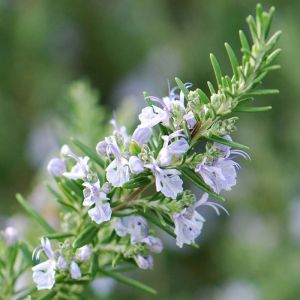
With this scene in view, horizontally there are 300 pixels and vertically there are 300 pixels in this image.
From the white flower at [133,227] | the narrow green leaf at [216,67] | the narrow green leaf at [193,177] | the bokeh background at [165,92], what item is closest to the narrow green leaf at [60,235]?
the white flower at [133,227]

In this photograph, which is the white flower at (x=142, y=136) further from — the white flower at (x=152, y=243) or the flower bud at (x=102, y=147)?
the white flower at (x=152, y=243)

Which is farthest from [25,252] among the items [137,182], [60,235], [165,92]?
[165,92]

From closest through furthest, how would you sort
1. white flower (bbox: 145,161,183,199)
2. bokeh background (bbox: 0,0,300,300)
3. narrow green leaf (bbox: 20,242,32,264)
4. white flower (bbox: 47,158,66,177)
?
white flower (bbox: 145,161,183,199) < white flower (bbox: 47,158,66,177) < narrow green leaf (bbox: 20,242,32,264) < bokeh background (bbox: 0,0,300,300)

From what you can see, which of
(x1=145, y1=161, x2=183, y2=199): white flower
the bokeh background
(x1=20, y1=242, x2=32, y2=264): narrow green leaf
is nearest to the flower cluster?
(x1=145, y1=161, x2=183, y2=199): white flower

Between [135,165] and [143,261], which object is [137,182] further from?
[143,261]

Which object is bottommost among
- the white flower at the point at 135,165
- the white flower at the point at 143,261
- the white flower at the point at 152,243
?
the white flower at the point at 143,261

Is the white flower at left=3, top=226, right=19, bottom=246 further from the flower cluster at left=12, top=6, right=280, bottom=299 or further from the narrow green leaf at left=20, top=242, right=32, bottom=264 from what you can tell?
the flower cluster at left=12, top=6, right=280, bottom=299
